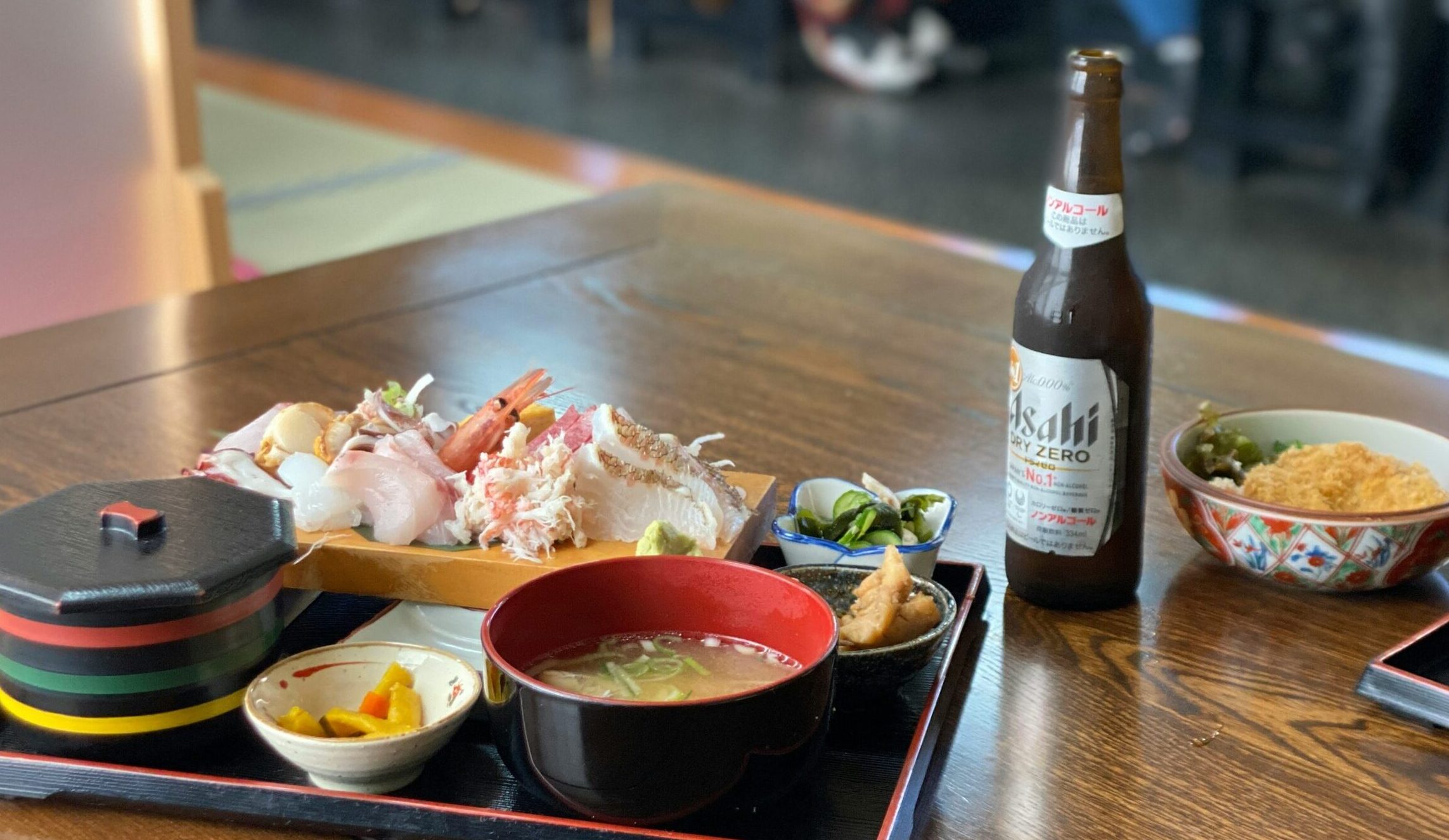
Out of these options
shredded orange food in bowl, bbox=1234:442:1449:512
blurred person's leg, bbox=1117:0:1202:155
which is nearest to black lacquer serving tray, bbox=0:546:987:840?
shredded orange food in bowl, bbox=1234:442:1449:512

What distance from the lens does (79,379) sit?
1.31 m

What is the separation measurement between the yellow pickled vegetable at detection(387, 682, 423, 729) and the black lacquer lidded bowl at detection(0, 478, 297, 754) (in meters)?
0.08

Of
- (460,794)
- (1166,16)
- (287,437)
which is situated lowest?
(460,794)

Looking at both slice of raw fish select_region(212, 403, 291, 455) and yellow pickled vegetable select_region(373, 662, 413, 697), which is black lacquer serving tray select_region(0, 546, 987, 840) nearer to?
yellow pickled vegetable select_region(373, 662, 413, 697)

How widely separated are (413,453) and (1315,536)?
1.91ft

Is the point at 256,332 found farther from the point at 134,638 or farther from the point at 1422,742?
the point at 1422,742

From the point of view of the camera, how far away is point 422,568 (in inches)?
33.5

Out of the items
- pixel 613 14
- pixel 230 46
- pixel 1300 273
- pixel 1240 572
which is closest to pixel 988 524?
pixel 1240 572

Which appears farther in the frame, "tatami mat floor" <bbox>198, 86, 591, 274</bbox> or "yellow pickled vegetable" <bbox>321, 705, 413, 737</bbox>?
"tatami mat floor" <bbox>198, 86, 591, 274</bbox>

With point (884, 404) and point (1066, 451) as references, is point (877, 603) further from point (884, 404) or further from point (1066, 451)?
point (884, 404)

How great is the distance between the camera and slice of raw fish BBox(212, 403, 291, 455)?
0.96 meters

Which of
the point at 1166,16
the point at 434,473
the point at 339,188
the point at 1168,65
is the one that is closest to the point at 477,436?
the point at 434,473

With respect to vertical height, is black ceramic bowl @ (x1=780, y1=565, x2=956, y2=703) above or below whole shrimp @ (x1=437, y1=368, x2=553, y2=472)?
below

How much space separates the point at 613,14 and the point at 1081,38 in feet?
6.52
